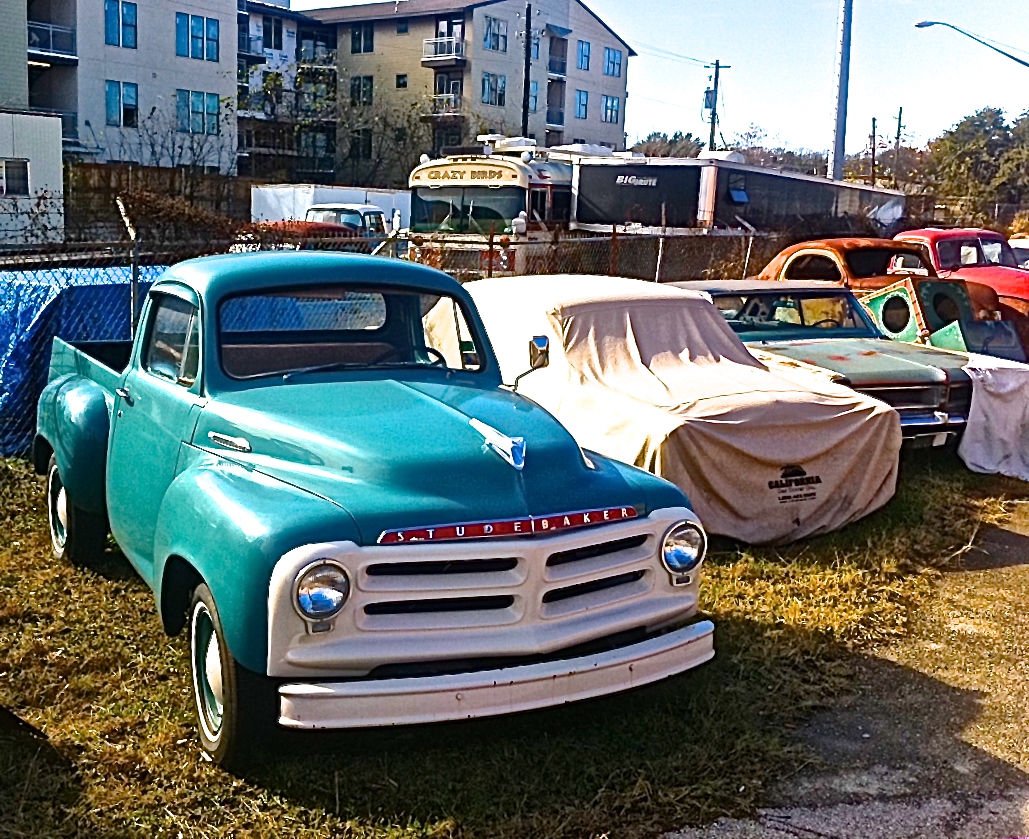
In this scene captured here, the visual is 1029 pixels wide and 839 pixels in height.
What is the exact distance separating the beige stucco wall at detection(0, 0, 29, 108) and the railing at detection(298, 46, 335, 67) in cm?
1985

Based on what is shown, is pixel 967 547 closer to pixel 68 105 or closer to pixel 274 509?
pixel 274 509

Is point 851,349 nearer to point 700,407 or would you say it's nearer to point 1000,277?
point 700,407

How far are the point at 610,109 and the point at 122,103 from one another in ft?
96.8

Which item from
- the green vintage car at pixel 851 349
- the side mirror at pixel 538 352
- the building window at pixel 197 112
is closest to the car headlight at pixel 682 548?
the side mirror at pixel 538 352

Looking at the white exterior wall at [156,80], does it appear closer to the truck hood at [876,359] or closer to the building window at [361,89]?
the building window at [361,89]

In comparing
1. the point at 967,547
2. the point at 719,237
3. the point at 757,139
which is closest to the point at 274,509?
the point at 967,547

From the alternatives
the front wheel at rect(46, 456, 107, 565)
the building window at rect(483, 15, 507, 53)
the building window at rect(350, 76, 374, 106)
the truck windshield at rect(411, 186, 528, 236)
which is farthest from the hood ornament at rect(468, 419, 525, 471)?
the building window at rect(483, 15, 507, 53)

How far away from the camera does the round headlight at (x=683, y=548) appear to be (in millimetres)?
4449

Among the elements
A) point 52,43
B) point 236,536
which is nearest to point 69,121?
point 52,43

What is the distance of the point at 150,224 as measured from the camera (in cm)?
2430

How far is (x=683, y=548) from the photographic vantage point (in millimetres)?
4500

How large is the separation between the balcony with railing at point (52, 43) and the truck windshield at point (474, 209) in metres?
24.5

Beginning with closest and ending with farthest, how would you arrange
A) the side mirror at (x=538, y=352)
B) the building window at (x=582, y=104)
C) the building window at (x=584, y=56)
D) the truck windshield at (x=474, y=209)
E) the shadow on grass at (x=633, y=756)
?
the shadow on grass at (x=633, y=756) < the side mirror at (x=538, y=352) < the truck windshield at (x=474, y=209) < the building window at (x=582, y=104) < the building window at (x=584, y=56)

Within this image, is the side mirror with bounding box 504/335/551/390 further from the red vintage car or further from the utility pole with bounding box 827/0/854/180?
the utility pole with bounding box 827/0/854/180
